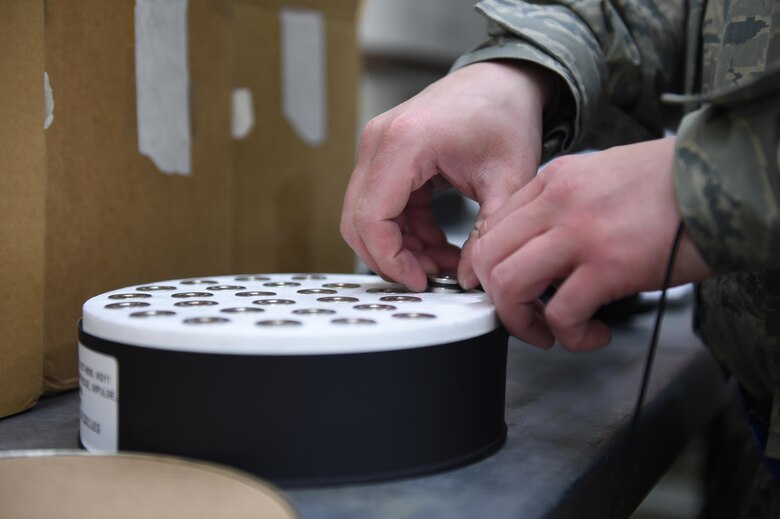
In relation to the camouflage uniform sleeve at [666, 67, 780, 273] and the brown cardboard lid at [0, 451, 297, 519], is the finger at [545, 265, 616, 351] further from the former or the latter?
the brown cardboard lid at [0, 451, 297, 519]

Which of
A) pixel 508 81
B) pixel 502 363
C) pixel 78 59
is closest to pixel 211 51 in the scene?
pixel 78 59

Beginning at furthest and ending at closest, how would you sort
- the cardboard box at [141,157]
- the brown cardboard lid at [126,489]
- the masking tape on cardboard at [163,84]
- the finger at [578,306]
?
the masking tape on cardboard at [163,84]
the cardboard box at [141,157]
the finger at [578,306]
the brown cardboard lid at [126,489]

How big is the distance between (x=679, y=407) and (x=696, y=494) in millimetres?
875

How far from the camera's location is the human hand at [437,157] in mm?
591

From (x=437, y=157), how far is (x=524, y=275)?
0.17m

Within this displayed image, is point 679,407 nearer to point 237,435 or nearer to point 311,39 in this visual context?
point 237,435

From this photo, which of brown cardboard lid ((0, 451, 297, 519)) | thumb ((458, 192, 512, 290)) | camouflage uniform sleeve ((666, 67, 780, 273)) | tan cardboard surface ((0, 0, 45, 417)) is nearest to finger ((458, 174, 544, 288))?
thumb ((458, 192, 512, 290))

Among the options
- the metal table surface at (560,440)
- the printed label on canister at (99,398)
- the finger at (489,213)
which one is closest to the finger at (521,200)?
the finger at (489,213)

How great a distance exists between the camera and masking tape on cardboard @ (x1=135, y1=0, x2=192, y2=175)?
0.68 metres

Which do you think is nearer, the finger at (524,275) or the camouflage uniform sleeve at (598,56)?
the finger at (524,275)

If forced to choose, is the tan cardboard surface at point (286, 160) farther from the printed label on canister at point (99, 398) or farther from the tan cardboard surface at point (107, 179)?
the printed label on canister at point (99, 398)

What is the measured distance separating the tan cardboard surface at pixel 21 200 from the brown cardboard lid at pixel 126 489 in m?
0.19

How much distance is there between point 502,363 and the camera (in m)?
0.50

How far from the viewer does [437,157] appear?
0.60 m
